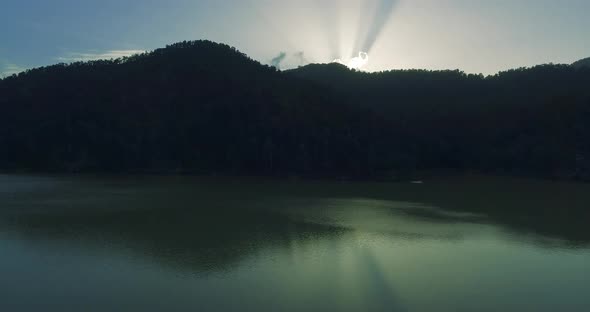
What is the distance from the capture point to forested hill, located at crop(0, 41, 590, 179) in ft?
153

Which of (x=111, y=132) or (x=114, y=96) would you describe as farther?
(x=114, y=96)

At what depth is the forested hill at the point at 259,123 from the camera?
46.6 metres

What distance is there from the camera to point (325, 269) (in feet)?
41.7

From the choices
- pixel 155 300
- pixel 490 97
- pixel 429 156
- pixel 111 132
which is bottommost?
pixel 155 300

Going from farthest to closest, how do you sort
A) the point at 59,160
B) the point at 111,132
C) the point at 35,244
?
the point at 111,132 → the point at 59,160 → the point at 35,244

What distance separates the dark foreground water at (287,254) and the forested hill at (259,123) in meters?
19.9

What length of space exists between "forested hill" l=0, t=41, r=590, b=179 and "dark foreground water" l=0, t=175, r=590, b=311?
19.9 meters

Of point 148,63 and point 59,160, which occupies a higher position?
point 148,63

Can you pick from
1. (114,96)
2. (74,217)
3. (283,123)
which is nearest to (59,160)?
(114,96)

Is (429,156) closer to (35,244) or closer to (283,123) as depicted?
(283,123)

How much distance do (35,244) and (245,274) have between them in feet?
24.6

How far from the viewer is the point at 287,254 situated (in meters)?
14.1

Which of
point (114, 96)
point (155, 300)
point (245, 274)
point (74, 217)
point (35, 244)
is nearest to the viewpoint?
point (155, 300)

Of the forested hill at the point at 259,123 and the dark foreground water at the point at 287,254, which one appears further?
the forested hill at the point at 259,123
